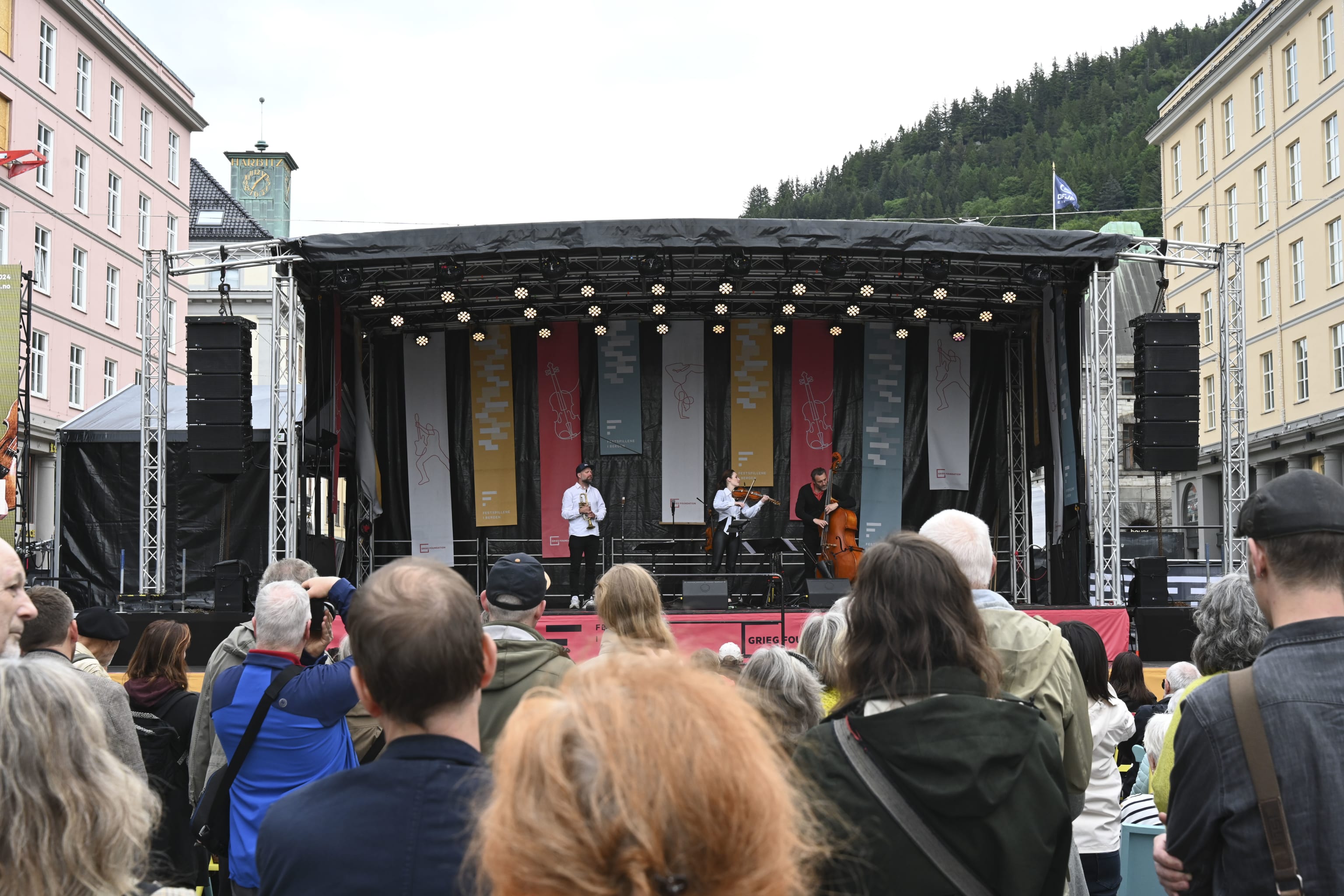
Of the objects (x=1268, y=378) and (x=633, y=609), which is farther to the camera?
(x=1268, y=378)

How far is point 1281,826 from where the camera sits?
6.07ft

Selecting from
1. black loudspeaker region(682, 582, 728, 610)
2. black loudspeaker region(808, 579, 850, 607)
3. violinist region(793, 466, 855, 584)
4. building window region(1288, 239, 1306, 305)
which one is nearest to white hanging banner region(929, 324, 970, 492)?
violinist region(793, 466, 855, 584)

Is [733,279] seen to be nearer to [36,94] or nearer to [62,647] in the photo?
[62,647]

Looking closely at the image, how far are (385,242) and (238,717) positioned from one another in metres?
8.46

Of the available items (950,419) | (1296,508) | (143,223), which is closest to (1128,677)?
(1296,508)

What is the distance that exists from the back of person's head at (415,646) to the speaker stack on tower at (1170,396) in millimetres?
10181

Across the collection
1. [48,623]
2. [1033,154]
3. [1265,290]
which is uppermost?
[1033,154]

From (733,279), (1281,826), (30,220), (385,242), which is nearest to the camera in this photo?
(1281,826)

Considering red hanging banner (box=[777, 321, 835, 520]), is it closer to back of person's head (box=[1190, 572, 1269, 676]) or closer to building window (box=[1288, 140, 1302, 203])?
back of person's head (box=[1190, 572, 1269, 676])

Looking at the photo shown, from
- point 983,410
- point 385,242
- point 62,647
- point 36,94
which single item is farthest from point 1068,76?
point 62,647

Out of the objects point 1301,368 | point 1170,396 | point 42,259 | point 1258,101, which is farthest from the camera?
point 1258,101

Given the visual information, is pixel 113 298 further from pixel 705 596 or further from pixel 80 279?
pixel 705 596

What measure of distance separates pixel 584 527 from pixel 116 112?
2859 centimetres

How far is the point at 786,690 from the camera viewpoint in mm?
2781
